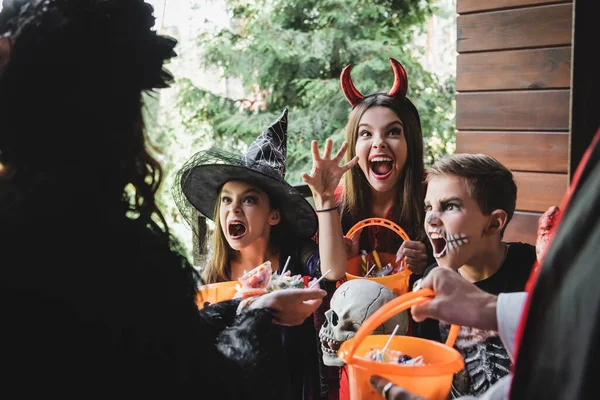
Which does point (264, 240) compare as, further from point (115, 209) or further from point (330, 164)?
point (115, 209)

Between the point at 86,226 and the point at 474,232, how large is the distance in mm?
1177

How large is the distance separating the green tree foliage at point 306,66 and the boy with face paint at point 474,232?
4.88 metres

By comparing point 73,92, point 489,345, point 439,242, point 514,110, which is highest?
point 514,110

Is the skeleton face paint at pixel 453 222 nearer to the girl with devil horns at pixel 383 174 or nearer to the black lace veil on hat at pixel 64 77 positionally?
the girl with devil horns at pixel 383 174

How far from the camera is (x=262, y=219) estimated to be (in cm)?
220

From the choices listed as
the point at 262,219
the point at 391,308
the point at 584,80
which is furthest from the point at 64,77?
the point at 584,80

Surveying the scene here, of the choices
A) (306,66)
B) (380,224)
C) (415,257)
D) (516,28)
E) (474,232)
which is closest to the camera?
(474,232)

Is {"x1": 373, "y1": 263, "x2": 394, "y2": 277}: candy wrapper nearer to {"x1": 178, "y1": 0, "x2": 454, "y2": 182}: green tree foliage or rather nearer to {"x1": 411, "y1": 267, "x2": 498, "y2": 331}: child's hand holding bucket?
{"x1": 411, "y1": 267, "x2": 498, "y2": 331}: child's hand holding bucket

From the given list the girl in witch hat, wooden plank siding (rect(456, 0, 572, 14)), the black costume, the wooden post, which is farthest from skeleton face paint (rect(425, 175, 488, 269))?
wooden plank siding (rect(456, 0, 572, 14))

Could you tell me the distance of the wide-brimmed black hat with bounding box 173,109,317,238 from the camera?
2143 mm

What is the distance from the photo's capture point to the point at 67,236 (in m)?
0.94

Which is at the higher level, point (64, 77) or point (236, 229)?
point (64, 77)

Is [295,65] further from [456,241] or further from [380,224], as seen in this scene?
[456,241]

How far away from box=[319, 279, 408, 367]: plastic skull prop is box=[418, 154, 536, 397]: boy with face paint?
0.17 meters
